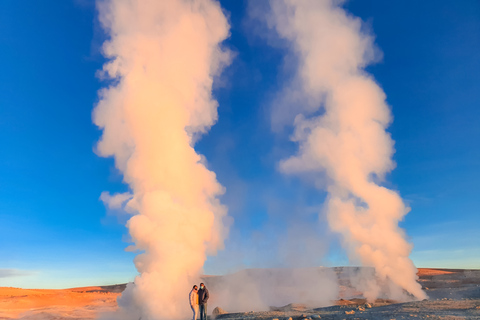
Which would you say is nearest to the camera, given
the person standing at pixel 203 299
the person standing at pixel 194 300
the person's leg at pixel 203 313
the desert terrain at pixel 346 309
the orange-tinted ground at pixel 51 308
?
the person standing at pixel 194 300

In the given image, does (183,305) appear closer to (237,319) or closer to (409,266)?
(237,319)

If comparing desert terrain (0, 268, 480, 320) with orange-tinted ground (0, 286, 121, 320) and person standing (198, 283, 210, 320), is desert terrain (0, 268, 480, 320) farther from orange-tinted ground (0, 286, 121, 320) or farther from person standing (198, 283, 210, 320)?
person standing (198, 283, 210, 320)

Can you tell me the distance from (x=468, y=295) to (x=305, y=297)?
23322mm

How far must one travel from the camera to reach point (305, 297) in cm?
4784

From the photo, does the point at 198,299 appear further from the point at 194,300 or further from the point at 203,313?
the point at 203,313

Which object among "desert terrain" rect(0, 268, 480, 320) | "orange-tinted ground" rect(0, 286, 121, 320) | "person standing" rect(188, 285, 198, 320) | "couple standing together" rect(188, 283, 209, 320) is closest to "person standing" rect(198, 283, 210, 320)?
→ "couple standing together" rect(188, 283, 209, 320)

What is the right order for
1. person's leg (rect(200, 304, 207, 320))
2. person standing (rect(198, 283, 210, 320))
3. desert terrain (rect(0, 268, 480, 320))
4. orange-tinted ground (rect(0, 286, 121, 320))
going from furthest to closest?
orange-tinted ground (rect(0, 286, 121, 320)) → desert terrain (rect(0, 268, 480, 320)) → person's leg (rect(200, 304, 207, 320)) → person standing (rect(198, 283, 210, 320))

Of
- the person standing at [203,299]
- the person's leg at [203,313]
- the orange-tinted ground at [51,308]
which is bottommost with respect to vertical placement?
the orange-tinted ground at [51,308]

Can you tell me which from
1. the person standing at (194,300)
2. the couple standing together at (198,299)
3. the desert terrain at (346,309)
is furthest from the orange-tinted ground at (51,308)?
the person standing at (194,300)

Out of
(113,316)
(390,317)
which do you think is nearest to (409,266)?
(390,317)

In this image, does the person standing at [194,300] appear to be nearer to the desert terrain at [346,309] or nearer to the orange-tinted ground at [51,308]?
the desert terrain at [346,309]

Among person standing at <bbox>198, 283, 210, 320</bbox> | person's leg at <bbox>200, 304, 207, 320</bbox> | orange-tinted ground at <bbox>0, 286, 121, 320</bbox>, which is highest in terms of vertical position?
person standing at <bbox>198, 283, 210, 320</bbox>

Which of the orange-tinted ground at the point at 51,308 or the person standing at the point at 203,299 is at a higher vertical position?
the person standing at the point at 203,299

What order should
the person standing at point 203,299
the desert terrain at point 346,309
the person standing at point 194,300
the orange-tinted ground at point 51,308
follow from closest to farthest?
the person standing at point 194,300 → the person standing at point 203,299 → the desert terrain at point 346,309 → the orange-tinted ground at point 51,308
